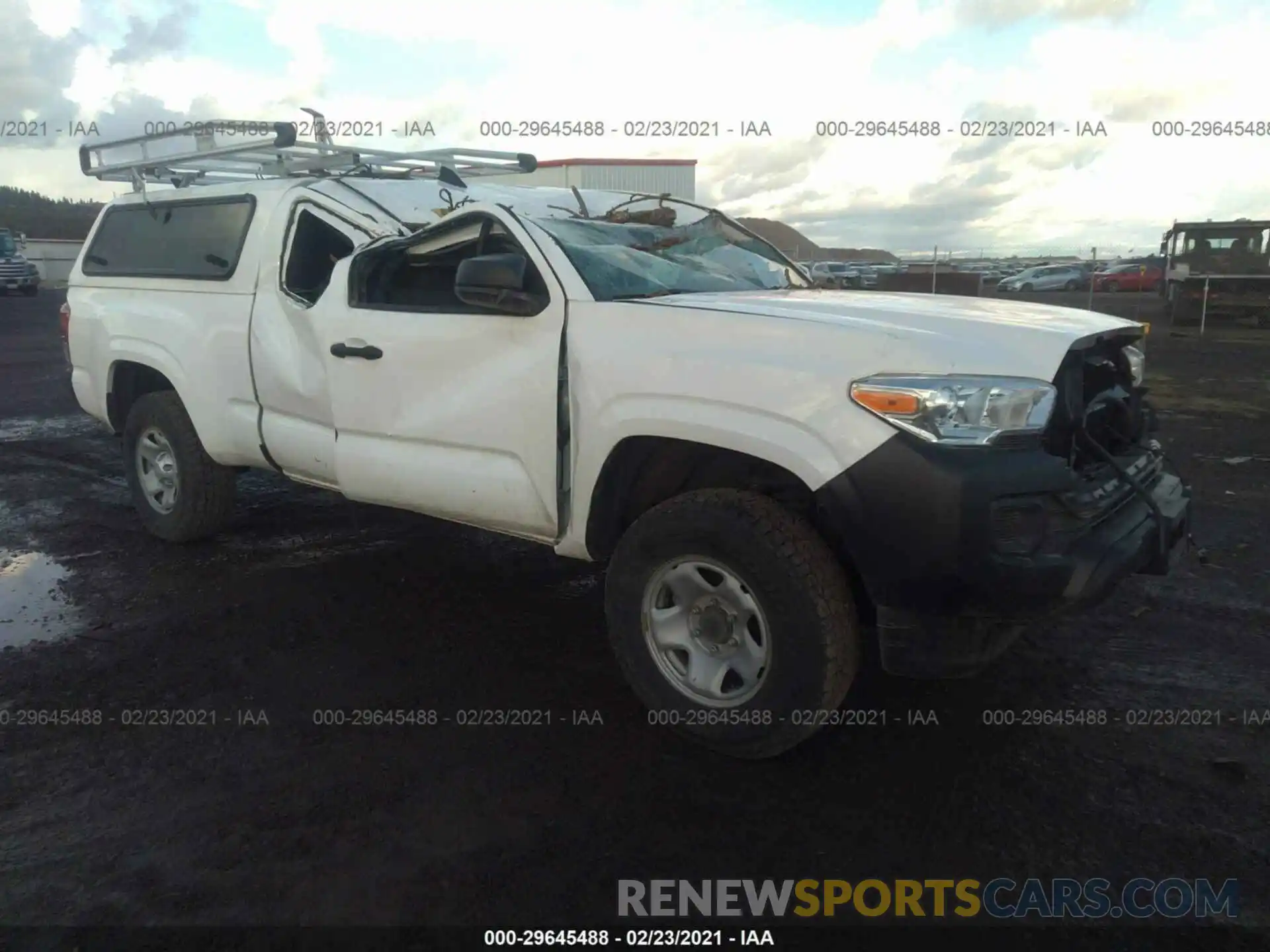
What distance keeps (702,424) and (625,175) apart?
5.85m

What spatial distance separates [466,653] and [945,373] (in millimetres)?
2289

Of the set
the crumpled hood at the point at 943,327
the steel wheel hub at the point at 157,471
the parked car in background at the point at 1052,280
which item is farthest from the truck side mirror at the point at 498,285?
the parked car in background at the point at 1052,280

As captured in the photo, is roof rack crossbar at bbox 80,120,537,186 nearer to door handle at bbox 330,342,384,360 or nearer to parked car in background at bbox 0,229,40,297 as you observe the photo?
door handle at bbox 330,342,384,360

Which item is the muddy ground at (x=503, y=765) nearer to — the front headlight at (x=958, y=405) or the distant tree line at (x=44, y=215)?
the front headlight at (x=958, y=405)

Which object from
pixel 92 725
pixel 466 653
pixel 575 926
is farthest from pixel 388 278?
pixel 575 926

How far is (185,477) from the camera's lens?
537cm

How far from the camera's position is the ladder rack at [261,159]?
5.22m

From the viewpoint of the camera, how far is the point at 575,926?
247 cm

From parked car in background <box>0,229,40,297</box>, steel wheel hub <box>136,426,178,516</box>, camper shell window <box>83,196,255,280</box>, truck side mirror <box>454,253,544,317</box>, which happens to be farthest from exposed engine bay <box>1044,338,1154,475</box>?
parked car in background <box>0,229,40,297</box>

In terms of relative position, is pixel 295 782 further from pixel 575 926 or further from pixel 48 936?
pixel 575 926

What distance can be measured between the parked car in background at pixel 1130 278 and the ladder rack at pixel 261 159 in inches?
1380

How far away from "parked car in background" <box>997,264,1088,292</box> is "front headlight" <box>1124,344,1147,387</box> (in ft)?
117

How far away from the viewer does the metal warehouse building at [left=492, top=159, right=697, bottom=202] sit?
829 cm

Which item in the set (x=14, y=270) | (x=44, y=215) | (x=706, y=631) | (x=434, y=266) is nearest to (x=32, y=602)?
(x=434, y=266)
